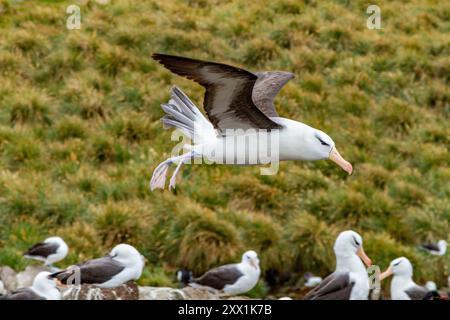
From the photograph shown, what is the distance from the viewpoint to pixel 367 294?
7.23 meters

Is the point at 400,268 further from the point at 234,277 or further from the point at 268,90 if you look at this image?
the point at 268,90

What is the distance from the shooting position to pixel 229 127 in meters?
2.47

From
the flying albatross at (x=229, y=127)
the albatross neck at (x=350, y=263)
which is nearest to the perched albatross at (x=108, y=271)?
the albatross neck at (x=350, y=263)

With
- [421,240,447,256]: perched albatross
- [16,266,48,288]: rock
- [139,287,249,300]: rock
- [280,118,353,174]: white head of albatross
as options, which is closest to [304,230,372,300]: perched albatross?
[139,287,249,300]: rock

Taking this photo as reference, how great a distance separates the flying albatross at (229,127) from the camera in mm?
2155

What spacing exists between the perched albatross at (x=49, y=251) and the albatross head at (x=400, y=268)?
118 inches

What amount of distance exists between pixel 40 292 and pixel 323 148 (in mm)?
4602

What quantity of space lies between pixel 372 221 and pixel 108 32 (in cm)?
527

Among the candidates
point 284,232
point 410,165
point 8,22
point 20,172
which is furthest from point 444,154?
point 8,22

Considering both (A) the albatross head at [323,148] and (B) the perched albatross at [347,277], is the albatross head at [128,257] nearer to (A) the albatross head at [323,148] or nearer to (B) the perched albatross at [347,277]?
(B) the perched albatross at [347,277]

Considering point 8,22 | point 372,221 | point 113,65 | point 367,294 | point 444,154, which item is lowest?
point 367,294

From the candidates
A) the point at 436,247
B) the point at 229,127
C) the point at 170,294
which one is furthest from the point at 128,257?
the point at 229,127

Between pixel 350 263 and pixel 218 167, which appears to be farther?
pixel 218 167
